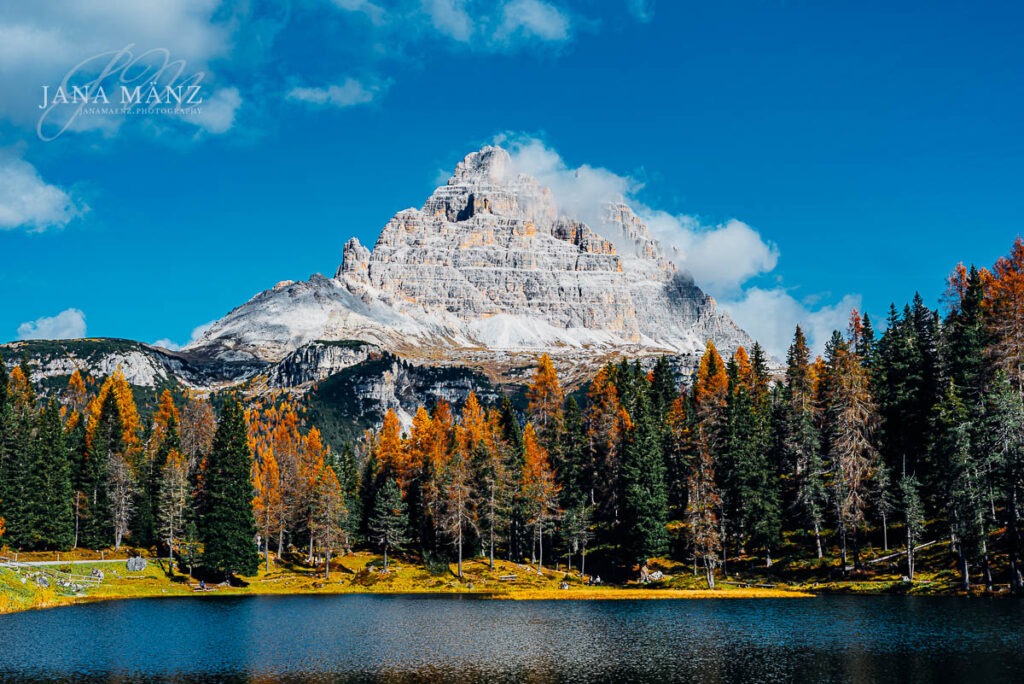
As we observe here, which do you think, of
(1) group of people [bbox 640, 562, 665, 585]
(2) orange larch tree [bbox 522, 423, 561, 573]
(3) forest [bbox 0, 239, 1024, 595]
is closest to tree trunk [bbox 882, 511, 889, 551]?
(3) forest [bbox 0, 239, 1024, 595]

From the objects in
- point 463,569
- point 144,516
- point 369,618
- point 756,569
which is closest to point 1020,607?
point 756,569

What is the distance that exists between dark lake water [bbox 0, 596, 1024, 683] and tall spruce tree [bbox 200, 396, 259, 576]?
19.6m

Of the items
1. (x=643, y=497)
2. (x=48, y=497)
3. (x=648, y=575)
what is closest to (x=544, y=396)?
(x=643, y=497)

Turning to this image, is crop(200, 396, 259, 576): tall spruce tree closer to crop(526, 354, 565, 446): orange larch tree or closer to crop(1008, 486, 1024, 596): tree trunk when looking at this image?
crop(526, 354, 565, 446): orange larch tree

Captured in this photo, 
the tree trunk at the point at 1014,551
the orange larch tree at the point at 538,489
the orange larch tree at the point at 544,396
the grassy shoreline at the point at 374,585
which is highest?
the orange larch tree at the point at 544,396

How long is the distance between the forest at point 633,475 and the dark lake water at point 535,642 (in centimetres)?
1674

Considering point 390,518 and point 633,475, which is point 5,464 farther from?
point 633,475

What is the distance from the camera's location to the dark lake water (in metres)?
44.1

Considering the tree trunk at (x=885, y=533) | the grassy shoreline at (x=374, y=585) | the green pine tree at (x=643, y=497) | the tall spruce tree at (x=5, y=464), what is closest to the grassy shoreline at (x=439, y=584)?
the grassy shoreline at (x=374, y=585)

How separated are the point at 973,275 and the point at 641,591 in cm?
5597

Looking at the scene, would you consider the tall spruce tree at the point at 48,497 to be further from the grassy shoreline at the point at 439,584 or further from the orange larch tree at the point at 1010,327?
the orange larch tree at the point at 1010,327

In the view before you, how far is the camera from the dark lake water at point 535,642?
4409 cm

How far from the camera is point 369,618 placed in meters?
A: 68.8

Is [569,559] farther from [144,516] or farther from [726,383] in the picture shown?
[144,516]
